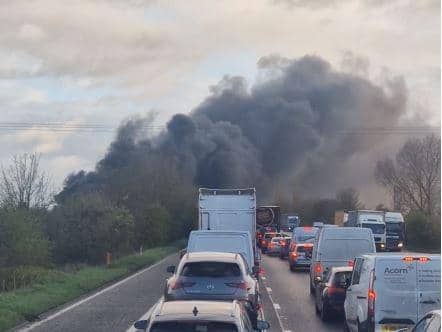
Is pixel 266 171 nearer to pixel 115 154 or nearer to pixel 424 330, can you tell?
pixel 115 154

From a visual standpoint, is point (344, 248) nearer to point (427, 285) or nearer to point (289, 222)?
point (427, 285)

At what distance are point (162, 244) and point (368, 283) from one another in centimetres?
5827

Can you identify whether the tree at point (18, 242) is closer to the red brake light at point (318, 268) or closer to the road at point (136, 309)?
the road at point (136, 309)

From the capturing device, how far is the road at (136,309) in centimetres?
1875

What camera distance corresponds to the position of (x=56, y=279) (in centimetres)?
3083

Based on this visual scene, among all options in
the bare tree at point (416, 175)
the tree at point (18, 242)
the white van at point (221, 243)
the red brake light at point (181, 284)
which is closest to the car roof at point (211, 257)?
the red brake light at point (181, 284)

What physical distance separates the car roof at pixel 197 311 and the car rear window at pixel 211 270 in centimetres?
728

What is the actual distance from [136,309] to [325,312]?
16.8 feet

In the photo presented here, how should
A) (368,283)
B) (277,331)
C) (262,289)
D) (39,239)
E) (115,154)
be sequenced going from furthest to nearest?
(115,154)
(39,239)
(262,289)
(277,331)
(368,283)

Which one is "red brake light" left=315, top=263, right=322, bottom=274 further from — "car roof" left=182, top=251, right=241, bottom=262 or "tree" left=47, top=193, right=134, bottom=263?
"tree" left=47, top=193, right=134, bottom=263

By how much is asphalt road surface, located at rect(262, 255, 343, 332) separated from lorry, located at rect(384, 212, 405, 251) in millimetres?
20921

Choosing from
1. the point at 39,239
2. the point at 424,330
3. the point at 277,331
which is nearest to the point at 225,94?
the point at 39,239

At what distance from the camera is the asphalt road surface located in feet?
62.2

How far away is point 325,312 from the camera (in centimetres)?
1955
